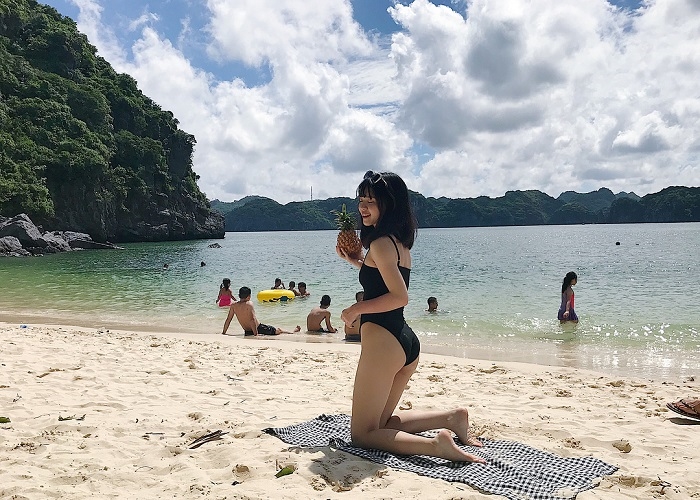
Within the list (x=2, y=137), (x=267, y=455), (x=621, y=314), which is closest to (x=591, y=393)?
(x=267, y=455)

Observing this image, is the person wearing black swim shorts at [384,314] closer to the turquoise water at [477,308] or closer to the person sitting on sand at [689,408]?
the person sitting on sand at [689,408]

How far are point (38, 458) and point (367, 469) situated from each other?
2.38 m

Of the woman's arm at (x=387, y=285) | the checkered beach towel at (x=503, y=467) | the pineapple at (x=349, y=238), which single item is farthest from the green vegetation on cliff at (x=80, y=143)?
the woman's arm at (x=387, y=285)

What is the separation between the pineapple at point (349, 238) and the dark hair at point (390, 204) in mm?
359

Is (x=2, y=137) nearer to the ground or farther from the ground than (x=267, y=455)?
farther from the ground

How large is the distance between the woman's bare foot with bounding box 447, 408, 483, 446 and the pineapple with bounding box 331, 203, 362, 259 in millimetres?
1484

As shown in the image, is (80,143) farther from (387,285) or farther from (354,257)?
(387,285)

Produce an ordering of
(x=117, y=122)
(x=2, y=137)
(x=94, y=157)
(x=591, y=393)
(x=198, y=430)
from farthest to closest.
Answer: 1. (x=117, y=122)
2. (x=94, y=157)
3. (x=2, y=137)
4. (x=591, y=393)
5. (x=198, y=430)


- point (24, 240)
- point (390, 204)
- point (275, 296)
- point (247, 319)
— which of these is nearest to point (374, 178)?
point (390, 204)

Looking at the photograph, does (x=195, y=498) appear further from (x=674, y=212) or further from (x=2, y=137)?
(x=674, y=212)

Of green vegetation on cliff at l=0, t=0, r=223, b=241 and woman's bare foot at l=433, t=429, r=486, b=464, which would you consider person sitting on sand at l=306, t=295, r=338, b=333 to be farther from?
green vegetation on cliff at l=0, t=0, r=223, b=241

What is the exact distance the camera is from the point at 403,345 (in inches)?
150

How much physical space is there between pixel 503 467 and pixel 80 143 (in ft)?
206

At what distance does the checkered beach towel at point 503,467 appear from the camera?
3.40 m
